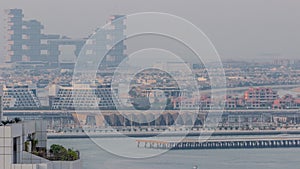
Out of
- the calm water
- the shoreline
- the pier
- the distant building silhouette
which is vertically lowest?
the calm water

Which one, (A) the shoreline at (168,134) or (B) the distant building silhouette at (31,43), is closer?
(A) the shoreline at (168,134)

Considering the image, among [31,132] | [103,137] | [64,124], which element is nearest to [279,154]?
[103,137]

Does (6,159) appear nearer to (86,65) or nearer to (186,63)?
(186,63)

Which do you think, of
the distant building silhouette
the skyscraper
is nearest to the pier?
the distant building silhouette

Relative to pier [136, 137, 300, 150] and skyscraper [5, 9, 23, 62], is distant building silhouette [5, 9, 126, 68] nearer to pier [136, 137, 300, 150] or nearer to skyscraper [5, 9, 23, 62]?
skyscraper [5, 9, 23, 62]

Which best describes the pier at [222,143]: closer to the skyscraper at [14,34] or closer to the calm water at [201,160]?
the calm water at [201,160]

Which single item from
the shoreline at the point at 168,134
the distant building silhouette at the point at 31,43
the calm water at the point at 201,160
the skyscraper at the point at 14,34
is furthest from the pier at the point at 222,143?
the skyscraper at the point at 14,34
